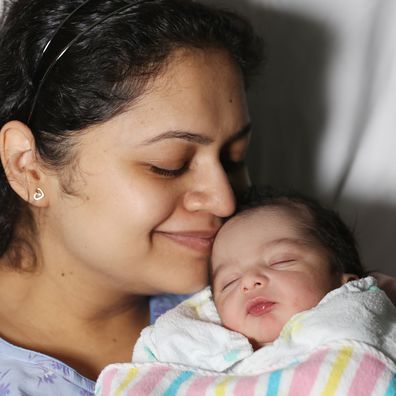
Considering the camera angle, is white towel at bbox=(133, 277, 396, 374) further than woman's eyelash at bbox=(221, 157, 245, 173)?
No

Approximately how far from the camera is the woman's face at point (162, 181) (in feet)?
5.02

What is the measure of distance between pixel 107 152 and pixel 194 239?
237mm

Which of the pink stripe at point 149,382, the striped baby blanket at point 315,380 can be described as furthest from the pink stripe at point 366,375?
A: the pink stripe at point 149,382

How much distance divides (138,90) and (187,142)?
5.0 inches

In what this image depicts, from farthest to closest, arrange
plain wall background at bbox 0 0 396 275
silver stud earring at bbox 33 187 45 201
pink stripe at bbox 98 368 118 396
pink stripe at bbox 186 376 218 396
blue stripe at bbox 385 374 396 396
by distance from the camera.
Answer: plain wall background at bbox 0 0 396 275
silver stud earring at bbox 33 187 45 201
pink stripe at bbox 98 368 118 396
pink stripe at bbox 186 376 218 396
blue stripe at bbox 385 374 396 396

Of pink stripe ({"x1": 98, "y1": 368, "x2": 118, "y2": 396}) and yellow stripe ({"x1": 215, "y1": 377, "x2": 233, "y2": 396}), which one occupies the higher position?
yellow stripe ({"x1": 215, "y1": 377, "x2": 233, "y2": 396})

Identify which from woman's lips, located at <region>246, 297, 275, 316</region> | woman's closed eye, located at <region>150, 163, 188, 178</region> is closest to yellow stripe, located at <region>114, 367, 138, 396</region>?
woman's lips, located at <region>246, 297, 275, 316</region>

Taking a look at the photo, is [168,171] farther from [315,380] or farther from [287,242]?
[315,380]

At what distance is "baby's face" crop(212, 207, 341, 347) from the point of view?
1.46 metres

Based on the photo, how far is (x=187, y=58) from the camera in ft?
5.13

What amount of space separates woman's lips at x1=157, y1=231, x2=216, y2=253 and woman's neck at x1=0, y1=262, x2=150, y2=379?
0.22 m

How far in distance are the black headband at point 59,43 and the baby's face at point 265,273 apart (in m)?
0.44

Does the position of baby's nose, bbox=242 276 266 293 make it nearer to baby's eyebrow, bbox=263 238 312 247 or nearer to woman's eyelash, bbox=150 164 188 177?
baby's eyebrow, bbox=263 238 312 247

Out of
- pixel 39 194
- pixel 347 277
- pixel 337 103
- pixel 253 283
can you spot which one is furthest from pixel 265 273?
pixel 337 103
